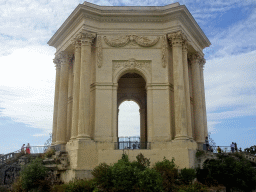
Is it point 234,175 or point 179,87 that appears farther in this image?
Result: point 179,87

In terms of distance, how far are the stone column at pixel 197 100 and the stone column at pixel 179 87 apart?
397 centimetres

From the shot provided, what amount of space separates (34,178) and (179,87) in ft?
36.2

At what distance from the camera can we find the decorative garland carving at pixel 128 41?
20.9 metres

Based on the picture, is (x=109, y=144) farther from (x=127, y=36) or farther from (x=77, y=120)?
(x=127, y=36)

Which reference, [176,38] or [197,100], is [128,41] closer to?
[176,38]

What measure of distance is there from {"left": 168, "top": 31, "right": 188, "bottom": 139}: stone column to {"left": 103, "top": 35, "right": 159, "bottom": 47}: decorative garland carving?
143 cm

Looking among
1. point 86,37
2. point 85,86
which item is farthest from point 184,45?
point 85,86

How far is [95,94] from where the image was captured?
66.2 ft

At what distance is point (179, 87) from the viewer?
792 inches

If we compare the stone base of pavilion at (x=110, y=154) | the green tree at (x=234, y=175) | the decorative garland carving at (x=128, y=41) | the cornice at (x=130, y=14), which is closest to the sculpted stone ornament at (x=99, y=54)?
the decorative garland carving at (x=128, y=41)

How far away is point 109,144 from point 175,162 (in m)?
4.44

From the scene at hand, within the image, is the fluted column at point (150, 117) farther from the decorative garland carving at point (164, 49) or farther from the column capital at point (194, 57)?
the column capital at point (194, 57)

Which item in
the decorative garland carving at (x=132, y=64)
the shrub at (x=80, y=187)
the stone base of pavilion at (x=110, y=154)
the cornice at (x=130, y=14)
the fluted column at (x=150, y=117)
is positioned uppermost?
the cornice at (x=130, y=14)

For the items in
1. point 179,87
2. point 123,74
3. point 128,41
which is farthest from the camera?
point 123,74
